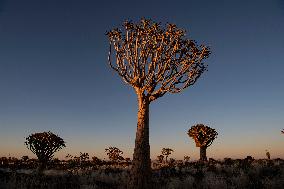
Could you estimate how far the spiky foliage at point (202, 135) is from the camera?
106 ft

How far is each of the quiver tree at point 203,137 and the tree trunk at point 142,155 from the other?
22672 millimetres

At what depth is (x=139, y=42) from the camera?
12.1 m

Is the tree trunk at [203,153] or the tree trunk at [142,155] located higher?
the tree trunk at [203,153]

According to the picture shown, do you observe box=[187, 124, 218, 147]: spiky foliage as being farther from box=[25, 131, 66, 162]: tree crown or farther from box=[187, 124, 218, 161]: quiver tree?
box=[25, 131, 66, 162]: tree crown

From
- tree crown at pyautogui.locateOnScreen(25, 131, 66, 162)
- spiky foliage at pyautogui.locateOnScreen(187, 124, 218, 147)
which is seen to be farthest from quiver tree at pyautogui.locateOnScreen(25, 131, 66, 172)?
spiky foliage at pyautogui.locateOnScreen(187, 124, 218, 147)

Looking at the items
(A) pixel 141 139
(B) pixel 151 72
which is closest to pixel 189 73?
(B) pixel 151 72

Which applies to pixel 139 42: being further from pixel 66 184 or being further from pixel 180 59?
pixel 66 184

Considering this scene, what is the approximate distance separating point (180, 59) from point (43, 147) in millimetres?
18026

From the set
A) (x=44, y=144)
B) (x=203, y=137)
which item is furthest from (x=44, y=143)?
(x=203, y=137)

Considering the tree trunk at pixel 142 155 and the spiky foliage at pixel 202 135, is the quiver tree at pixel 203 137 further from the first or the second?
the tree trunk at pixel 142 155

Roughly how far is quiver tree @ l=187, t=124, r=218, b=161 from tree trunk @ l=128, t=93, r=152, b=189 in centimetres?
2267

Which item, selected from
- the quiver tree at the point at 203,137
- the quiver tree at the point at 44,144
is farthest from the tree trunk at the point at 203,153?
the quiver tree at the point at 44,144

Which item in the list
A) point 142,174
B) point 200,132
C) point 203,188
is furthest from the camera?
point 200,132

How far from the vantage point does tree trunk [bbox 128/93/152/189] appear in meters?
9.72
